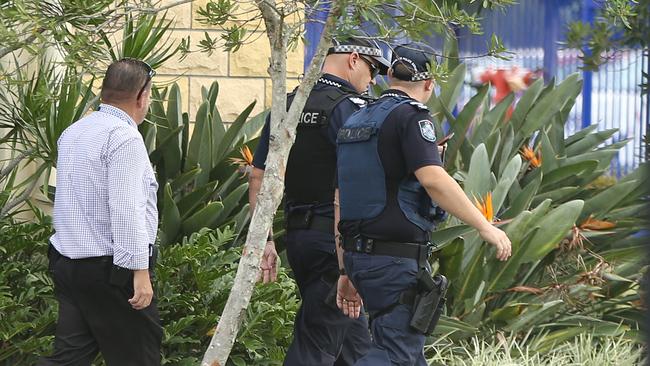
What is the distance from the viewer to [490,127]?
8.05 m

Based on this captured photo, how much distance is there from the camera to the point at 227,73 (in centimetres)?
816

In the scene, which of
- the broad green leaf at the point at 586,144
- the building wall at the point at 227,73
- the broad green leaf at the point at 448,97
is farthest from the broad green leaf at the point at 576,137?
the building wall at the point at 227,73

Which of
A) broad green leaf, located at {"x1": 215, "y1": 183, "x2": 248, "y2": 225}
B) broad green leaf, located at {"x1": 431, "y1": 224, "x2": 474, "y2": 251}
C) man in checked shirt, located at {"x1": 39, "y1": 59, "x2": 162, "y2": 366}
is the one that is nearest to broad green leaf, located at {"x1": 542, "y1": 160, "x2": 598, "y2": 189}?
broad green leaf, located at {"x1": 431, "y1": 224, "x2": 474, "y2": 251}

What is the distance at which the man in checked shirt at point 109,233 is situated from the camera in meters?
4.50

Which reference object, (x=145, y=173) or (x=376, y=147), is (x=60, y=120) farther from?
(x=376, y=147)

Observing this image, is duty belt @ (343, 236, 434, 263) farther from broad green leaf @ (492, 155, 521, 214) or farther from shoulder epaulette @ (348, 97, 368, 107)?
broad green leaf @ (492, 155, 521, 214)

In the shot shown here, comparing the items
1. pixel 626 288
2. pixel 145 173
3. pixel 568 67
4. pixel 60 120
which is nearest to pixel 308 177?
pixel 145 173

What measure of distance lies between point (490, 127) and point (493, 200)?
1.01 metres

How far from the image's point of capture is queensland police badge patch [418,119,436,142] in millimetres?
4693

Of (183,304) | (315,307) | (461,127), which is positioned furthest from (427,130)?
(461,127)

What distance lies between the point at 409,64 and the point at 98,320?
1.62m

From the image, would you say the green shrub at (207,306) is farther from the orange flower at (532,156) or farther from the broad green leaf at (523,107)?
the broad green leaf at (523,107)

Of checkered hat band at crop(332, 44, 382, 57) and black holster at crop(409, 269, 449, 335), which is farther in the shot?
checkered hat band at crop(332, 44, 382, 57)

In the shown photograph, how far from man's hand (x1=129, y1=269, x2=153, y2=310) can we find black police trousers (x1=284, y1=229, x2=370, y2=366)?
39.1 inches
